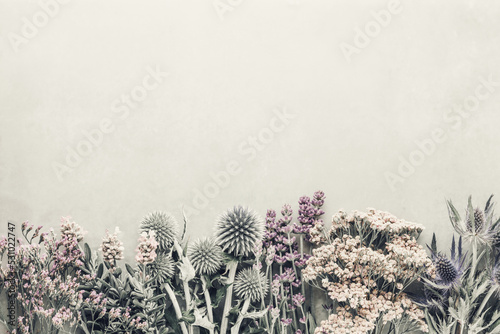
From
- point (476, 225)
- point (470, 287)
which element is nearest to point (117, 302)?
point (470, 287)

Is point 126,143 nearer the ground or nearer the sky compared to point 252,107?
nearer the ground

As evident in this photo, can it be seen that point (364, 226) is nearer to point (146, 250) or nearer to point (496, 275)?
point (496, 275)

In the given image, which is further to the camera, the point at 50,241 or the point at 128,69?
the point at 128,69

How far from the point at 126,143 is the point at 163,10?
108cm

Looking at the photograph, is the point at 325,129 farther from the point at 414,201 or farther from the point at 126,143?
the point at 126,143

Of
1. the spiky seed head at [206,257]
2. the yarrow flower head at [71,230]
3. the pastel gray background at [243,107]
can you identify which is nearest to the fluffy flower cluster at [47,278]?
the yarrow flower head at [71,230]

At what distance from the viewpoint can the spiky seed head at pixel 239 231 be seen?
2.88m

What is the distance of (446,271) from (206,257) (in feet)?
5.56

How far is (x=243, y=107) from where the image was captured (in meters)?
3.22

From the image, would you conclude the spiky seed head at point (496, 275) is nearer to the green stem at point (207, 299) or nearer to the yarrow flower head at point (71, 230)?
the green stem at point (207, 299)

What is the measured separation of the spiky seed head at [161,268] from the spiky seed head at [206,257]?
160mm

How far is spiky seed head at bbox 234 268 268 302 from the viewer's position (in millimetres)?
2900

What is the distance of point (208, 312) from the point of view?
2.92 meters

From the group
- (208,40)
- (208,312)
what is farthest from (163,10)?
(208,312)
